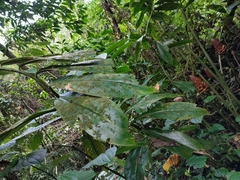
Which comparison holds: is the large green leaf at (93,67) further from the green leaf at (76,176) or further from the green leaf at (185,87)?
the green leaf at (185,87)

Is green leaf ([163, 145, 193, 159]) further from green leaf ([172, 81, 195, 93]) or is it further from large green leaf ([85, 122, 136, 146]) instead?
green leaf ([172, 81, 195, 93])

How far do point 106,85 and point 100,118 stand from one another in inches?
2.3

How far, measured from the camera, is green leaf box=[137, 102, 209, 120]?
0.44m

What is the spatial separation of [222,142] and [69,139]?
123 cm

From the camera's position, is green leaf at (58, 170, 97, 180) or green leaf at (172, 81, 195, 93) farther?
green leaf at (172, 81, 195, 93)

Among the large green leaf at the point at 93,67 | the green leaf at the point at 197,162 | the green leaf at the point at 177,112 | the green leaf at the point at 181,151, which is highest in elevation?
the large green leaf at the point at 93,67

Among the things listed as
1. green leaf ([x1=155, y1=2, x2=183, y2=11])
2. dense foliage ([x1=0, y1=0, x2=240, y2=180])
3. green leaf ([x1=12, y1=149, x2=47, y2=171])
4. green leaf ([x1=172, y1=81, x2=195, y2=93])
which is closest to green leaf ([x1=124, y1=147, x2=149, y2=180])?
dense foliage ([x1=0, y1=0, x2=240, y2=180])

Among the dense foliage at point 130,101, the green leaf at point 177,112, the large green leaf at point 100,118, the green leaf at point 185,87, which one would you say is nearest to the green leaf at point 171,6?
the dense foliage at point 130,101

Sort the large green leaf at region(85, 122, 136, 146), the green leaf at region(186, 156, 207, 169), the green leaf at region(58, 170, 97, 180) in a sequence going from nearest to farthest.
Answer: the large green leaf at region(85, 122, 136, 146), the green leaf at region(58, 170, 97, 180), the green leaf at region(186, 156, 207, 169)

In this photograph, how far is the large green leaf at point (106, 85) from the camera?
Result: 0.34m

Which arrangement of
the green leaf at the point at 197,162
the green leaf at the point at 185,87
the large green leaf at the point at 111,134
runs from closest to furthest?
the large green leaf at the point at 111,134 < the green leaf at the point at 197,162 < the green leaf at the point at 185,87

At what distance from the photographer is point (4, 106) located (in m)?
2.54

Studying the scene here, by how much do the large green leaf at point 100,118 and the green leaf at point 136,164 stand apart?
0.18 meters

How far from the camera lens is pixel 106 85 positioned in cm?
35
